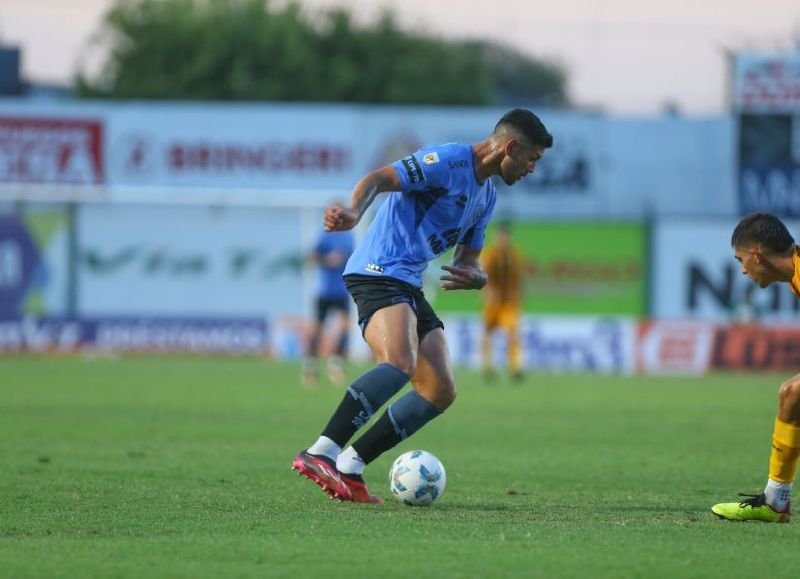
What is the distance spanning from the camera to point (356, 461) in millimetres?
8945

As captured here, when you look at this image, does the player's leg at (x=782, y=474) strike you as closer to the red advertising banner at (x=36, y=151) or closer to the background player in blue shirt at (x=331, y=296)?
the background player in blue shirt at (x=331, y=296)

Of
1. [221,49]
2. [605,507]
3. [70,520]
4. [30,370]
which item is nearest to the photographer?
[70,520]

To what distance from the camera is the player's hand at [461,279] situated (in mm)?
9312

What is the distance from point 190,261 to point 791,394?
2714 cm

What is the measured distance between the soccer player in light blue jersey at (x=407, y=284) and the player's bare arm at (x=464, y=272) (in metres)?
0.01

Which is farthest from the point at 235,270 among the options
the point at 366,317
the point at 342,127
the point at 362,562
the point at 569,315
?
the point at 362,562

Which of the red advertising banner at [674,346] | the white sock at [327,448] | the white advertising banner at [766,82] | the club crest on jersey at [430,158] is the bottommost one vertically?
the red advertising banner at [674,346]

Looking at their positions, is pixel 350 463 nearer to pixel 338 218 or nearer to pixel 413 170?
pixel 338 218

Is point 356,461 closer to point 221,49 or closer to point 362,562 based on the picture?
point 362,562

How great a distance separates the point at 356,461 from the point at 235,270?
1010 inches

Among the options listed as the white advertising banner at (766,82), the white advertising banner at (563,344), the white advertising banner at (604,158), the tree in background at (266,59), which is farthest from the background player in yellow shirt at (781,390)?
the tree in background at (266,59)

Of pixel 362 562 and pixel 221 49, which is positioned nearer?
pixel 362 562

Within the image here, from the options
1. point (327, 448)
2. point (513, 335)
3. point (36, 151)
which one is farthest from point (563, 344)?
point (327, 448)

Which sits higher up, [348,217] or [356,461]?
[348,217]
